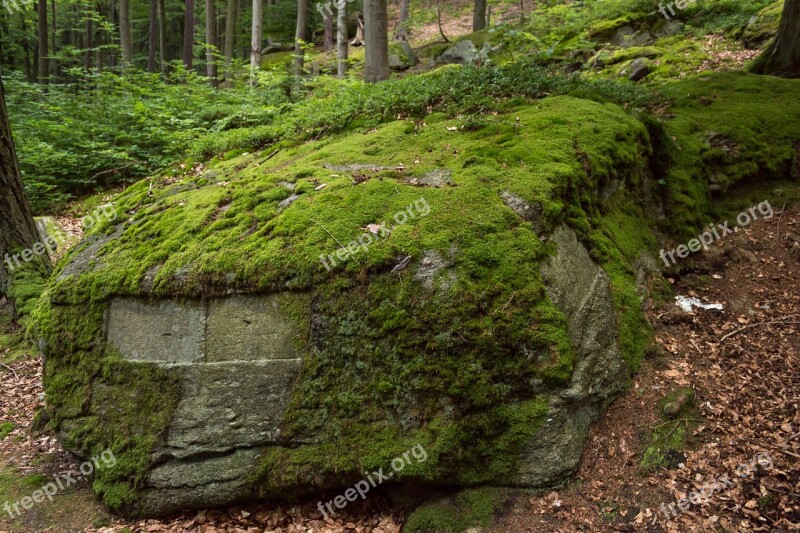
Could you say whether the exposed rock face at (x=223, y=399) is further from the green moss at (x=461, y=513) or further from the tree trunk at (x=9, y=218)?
the tree trunk at (x=9, y=218)

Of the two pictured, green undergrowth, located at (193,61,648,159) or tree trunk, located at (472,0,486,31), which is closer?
green undergrowth, located at (193,61,648,159)

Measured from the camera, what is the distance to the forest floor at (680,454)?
11.9 ft

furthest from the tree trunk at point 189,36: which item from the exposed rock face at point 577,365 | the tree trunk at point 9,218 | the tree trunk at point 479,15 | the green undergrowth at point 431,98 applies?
the exposed rock face at point 577,365

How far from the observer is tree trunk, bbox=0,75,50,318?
663cm

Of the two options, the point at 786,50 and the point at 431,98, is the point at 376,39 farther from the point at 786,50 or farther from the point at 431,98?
the point at 786,50

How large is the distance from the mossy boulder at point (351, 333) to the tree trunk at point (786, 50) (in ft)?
21.6

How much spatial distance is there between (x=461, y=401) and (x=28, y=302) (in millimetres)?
6459

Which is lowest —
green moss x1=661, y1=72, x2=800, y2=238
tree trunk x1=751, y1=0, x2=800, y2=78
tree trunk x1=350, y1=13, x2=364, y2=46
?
green moss x1=661, y1=72, x2=800, y2=238

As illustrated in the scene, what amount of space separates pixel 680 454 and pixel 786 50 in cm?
881

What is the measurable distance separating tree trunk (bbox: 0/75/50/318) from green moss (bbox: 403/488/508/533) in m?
6.56

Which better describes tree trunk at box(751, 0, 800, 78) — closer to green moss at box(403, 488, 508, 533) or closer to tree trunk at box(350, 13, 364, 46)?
green moss at box(403, 488, 508, 533)

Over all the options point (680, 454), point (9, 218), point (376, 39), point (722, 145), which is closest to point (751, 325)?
point (680, 454)

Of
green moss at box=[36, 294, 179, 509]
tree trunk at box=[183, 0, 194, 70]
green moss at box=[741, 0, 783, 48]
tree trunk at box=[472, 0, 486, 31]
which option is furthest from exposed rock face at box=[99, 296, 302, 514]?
tree trunk at box=[472, 0, 486, 31]

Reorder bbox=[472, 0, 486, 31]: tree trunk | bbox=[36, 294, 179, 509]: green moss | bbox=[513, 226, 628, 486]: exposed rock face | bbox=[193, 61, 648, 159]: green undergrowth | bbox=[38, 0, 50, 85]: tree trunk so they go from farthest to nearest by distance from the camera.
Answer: bbox=[472, 0, 486, 31]: tree trunk
bbox=[38, 0, 50, 85]: tree trunk
bbox=[193, 61, 648, 159]: green undergrowth
bbox=[36, 294, 179, 509]: green moss
bbox=[513, 226, 628, 486]: exposed rock face
